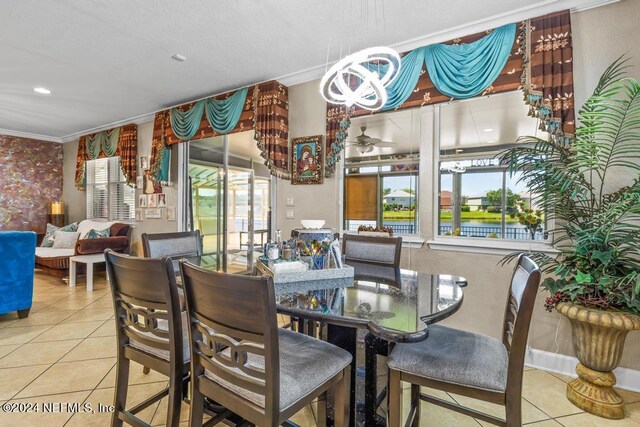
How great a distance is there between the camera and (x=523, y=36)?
241 centimetres

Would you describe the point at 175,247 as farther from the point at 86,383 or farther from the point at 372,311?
the point at 372,311

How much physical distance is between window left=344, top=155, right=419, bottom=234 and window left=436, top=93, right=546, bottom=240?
0.91 feet

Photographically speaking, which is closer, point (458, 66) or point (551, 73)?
point (551, 73)

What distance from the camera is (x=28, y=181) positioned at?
632cm

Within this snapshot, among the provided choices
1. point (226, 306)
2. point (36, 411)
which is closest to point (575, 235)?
point (226, 306)

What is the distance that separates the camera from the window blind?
132 inches

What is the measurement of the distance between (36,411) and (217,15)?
2.91 m

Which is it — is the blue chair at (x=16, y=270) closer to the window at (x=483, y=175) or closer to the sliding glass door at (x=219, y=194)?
the sliding glass door at (x=219, y=194)

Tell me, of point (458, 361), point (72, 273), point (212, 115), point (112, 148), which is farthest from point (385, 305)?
point (112, 148)

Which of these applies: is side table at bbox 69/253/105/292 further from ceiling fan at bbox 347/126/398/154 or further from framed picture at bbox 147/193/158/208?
ceiling fan at bbox 347/126/398/154

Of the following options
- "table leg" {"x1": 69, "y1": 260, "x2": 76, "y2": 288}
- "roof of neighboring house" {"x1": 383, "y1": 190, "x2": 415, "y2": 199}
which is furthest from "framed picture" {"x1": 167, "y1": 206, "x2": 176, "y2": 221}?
"roof of neighboring house" {"x1": 383, "y1": 190, "x2": 415, "y2": 199}

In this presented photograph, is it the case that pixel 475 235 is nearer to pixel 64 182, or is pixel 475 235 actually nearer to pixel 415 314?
pixel 415 314

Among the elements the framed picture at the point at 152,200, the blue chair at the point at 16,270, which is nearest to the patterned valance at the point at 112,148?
the framed picture at the point at 152,200

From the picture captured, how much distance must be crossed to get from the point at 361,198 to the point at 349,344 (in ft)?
6.50
